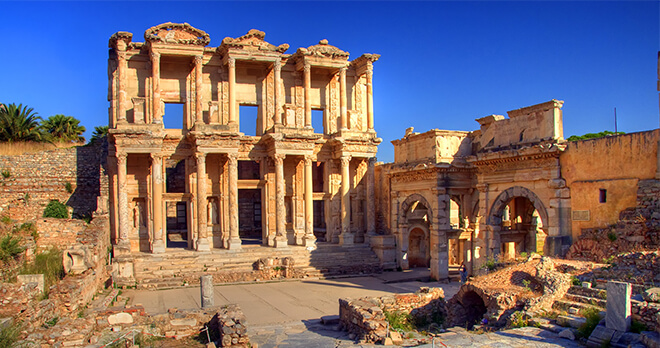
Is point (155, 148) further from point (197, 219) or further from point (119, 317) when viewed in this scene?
point (119, 317)

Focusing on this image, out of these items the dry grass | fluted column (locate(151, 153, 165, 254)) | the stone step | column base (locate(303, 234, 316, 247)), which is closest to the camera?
the stone step

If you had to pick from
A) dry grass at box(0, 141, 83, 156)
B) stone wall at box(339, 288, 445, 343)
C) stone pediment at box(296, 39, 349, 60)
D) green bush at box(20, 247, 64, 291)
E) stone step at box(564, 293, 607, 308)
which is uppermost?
stone pediment at box(296, 39, 349, 60)

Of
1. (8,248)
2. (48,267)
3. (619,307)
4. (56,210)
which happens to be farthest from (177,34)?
(619,307)

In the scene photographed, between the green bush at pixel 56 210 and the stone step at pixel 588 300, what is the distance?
76.3 ft

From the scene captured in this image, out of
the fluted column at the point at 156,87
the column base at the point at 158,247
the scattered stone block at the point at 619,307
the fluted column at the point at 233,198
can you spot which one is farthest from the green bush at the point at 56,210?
A: the scattered stone block at the point at 619,307

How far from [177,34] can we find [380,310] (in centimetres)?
1757

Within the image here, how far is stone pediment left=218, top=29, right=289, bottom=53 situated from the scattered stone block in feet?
64.7

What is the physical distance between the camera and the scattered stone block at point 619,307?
416 inches

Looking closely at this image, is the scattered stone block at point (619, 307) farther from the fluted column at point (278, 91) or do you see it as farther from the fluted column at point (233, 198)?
the fluted column at point (278, 91)

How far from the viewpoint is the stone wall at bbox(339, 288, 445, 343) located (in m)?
12.6

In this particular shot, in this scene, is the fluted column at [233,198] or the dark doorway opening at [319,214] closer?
the fluted column at [233,198]

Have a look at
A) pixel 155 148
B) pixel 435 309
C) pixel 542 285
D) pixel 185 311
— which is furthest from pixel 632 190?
pixel 155 148

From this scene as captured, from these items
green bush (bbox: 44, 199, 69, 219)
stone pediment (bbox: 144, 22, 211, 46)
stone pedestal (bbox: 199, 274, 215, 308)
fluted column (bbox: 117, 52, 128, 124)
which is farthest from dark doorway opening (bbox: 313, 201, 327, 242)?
stone pedestal (bbox: 199, 274, 215, 308)

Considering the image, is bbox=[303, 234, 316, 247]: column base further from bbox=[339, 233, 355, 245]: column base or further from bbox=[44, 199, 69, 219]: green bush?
bbox=[44, 199, 69, 219]: green bush
